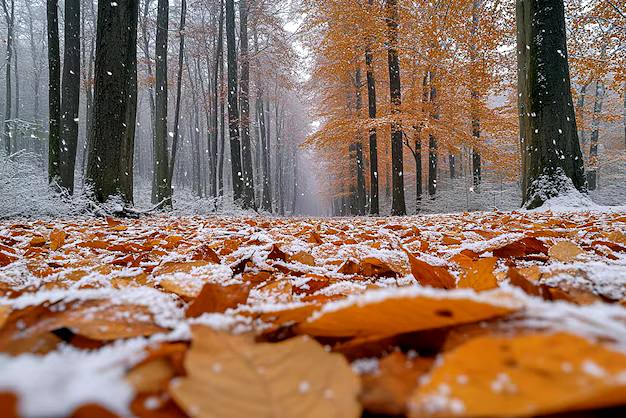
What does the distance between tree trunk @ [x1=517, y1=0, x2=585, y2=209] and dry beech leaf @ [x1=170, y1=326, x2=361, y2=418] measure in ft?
18.6

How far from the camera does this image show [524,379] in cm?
28

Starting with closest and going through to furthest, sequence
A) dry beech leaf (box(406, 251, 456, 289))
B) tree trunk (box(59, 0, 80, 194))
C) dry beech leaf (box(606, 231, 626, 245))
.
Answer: dry beech leaf (box(406, 251, 456, 289))
dry beech leaf (box(606, 231, 626, 245))
tree trunk (box(59, 0, 80, 194))

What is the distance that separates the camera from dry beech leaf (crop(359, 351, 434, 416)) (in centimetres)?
33

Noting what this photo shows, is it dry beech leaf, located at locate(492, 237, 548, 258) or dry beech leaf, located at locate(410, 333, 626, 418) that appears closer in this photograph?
dry beech leaf, located at locate(410, 333, 626, 418)

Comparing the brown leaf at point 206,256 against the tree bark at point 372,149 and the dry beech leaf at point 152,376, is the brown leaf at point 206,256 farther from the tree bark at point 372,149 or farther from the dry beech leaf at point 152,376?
the tree bark at point 372,149

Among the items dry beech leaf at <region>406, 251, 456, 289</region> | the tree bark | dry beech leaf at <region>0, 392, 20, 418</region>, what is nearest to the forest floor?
dry beech leaf at <region>0, 392, 20, 418</region>

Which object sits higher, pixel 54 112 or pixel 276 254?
pixel 54 112

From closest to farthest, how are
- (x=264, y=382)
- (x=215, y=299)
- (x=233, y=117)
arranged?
(x=264, y=382)
(x=215, y=299)
(x=233, y=117)

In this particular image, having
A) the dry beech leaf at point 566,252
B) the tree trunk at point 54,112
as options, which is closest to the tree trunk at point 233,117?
the tree trunk at point 54,112

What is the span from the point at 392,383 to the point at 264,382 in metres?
0.12

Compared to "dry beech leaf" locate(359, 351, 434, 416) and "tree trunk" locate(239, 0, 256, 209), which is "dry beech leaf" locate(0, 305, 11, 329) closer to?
"dry beech leaf" locate(359, 351, 434, 416)

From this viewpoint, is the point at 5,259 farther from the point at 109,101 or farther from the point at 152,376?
the point at 109,101

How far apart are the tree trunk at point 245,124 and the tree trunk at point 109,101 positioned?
5.88m

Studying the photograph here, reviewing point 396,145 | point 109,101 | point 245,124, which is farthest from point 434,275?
point 245,124
